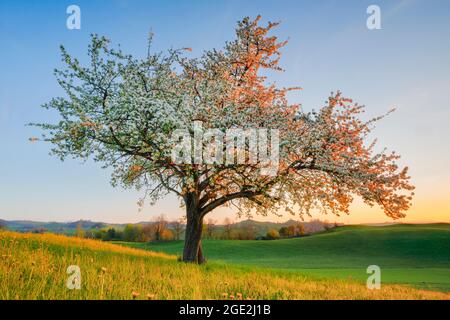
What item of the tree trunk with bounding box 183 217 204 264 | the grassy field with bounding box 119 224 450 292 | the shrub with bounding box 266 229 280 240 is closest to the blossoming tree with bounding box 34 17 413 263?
the tree trunk with bounding box 183 217 204 264

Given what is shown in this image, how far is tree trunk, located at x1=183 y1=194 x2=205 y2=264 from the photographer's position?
68.3ft

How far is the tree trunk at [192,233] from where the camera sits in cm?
2083

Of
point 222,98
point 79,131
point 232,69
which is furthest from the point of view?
point 232,69

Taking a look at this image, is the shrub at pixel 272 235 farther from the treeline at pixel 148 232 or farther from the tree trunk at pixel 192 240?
the tree trunk at pixel 192 240

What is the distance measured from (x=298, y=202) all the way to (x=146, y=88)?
1002 centimetres

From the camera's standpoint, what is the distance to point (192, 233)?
21.1 metres

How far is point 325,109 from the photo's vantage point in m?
18.9

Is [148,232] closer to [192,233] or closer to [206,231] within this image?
[206,231]

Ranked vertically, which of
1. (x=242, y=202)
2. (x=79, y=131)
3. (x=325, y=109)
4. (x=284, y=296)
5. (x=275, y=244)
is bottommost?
(x=275, y=244)

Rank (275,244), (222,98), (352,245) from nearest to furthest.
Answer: (222,98), (352,245), (275,244)

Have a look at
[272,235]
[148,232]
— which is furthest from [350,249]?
[148,232]

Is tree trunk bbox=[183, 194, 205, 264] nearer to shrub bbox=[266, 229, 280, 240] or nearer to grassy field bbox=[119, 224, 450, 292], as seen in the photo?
grassy field bbox=[119, 224, 450, 292]

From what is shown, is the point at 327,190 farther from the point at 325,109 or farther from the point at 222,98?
the point at 222,98
